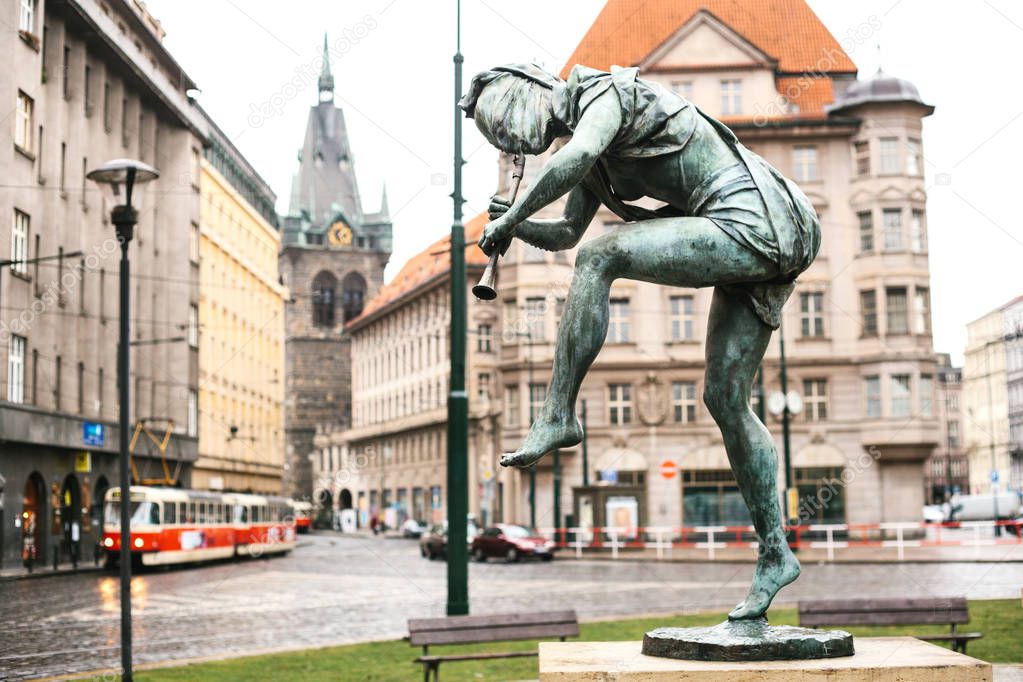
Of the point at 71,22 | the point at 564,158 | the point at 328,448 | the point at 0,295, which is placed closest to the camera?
the point at 564,158

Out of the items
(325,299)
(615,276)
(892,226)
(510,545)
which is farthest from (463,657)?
(325,299)

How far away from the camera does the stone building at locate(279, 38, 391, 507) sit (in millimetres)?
121125

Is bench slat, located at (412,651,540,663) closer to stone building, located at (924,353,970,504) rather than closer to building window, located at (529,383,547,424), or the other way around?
building window, located at (529,383,547,424)

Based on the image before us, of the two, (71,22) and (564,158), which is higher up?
(71,22)

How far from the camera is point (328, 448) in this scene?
111 meters

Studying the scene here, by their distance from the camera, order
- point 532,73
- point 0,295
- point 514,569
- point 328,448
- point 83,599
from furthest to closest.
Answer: point 328,448 → point 514,569 → point 0,295 → point 83,599 → point 532,73

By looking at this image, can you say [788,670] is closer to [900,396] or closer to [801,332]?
[900,396]

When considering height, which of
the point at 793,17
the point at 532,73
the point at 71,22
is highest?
the point at 793,17

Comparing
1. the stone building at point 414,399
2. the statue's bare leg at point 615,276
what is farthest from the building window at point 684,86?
the statue's bare leg at point 615,276

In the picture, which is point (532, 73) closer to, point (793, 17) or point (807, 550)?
point (807, 550)

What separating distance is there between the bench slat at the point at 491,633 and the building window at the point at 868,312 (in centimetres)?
4215

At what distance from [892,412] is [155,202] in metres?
28.7

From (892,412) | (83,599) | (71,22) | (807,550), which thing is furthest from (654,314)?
(83,599)

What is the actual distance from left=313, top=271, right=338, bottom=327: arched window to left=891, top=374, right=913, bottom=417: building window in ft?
257
